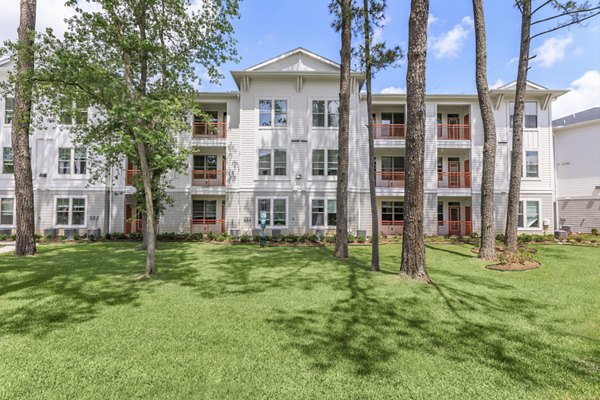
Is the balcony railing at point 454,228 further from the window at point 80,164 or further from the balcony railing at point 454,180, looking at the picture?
the window at point 80,164

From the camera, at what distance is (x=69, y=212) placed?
60.5 feet

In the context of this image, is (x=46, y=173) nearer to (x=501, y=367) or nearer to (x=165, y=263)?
(x=165, y=263)

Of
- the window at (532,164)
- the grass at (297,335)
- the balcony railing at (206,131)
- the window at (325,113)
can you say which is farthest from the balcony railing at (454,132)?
the balcony railing at (206,131)

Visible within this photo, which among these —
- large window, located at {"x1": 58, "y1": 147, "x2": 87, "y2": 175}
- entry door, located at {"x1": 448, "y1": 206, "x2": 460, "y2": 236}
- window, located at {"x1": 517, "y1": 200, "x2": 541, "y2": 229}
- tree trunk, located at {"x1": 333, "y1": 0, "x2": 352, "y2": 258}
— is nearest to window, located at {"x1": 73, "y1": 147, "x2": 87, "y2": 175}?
large window, located at {"x1": 58, "y1": 147, "x2": 87, "y2": 175}

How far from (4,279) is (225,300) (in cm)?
598

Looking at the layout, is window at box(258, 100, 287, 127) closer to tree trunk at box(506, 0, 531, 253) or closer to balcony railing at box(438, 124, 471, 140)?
balcony railing at box(438, 124, 471, 140)

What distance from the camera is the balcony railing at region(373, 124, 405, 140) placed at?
787 inches

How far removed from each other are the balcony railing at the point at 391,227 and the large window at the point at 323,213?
12.1 ft

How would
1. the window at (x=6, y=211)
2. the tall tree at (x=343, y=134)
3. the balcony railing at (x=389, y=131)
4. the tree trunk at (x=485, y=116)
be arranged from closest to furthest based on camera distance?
the tall tree at (x=343, y=134) < the tree trunk at (x=485, y=116) < the window at (x=6, y=211) < the balcony railing at (x=389, y=131)

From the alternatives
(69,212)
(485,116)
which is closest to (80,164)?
(69,212)

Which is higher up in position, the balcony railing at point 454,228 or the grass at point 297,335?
the balcony railing at point 454,228

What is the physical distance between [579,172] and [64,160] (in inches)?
1333

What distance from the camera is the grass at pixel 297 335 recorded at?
316 centimetres

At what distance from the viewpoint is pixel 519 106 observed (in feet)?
40.3
